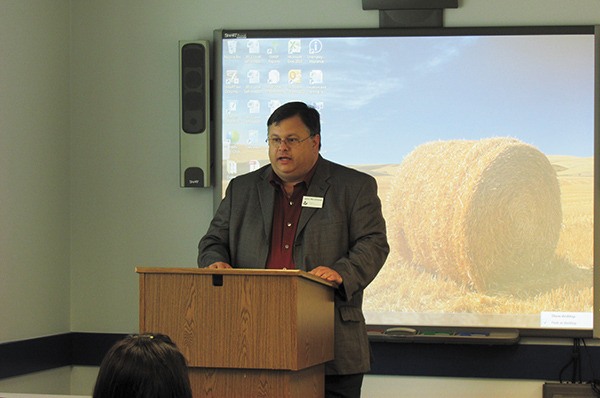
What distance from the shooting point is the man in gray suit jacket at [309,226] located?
3.34 meters

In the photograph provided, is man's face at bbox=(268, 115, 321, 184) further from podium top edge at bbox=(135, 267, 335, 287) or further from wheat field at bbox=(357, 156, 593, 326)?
wheat field at bbox=(357, 156, 593, 326)

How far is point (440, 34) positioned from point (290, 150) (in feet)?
7.21

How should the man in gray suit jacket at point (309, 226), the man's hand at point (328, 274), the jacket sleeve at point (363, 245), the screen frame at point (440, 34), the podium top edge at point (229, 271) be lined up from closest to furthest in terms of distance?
the podium top edge at point (229, 271)
the man's hand at point (328, 274)
the jacket sleeve at point (363, 245)
the man in gray suit jacket at point (309, 226)
the screen frame at point (440, 34)

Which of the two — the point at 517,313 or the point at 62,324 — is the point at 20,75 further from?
the point at 517,313

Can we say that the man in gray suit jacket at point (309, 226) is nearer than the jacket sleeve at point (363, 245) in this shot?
No

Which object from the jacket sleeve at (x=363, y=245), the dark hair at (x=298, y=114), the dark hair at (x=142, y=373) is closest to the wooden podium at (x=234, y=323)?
the jacket sleeve at (x=363, y=245)

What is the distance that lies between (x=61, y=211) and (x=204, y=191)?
82 centimetres

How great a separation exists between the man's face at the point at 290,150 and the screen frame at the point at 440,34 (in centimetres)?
201

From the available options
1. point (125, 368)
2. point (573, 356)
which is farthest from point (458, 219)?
point (125, 368)

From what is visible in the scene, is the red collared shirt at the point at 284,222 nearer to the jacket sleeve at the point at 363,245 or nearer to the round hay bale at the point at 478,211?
the jacket sleeve at the point at 363,245

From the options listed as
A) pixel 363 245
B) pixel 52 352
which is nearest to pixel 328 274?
pixel 363 245

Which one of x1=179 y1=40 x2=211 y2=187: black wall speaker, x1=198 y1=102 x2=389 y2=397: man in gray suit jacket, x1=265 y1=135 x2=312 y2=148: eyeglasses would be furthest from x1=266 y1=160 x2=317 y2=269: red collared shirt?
x1=179 y1=40 x2=211 y2=187: black wall speaker

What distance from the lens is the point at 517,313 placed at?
5.20m

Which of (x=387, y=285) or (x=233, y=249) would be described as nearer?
(x=233, y=249)
